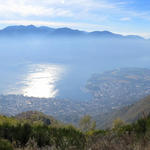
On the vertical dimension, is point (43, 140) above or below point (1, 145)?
below

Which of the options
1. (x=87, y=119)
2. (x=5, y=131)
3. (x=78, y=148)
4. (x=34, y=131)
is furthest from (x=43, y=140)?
(x=87, y=119)

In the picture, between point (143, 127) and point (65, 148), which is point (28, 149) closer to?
point (65, 148)

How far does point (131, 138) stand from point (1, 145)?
8.23 feet

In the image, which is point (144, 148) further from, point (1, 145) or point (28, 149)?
point (1, 145)

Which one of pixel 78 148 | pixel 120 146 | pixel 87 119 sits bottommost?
pixel 87 119

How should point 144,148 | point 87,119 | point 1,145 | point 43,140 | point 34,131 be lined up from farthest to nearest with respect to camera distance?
point 87,119 < point 34,131 < point 43,140 < point 1,145 < point 144,148

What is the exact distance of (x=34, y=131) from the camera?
22.4ft

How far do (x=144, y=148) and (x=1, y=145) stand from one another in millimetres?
2464

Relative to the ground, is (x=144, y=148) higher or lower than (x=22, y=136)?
higher

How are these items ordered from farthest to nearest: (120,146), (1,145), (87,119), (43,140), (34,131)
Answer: (87,119) < (34,131) < (43,140) < (1,145) < (120,146)

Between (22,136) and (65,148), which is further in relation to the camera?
(22,136)

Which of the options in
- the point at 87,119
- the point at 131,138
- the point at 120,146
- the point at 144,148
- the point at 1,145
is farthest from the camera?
the point at 87,119

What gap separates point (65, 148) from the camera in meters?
4.19

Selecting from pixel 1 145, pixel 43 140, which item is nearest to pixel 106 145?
pixel 1 145
